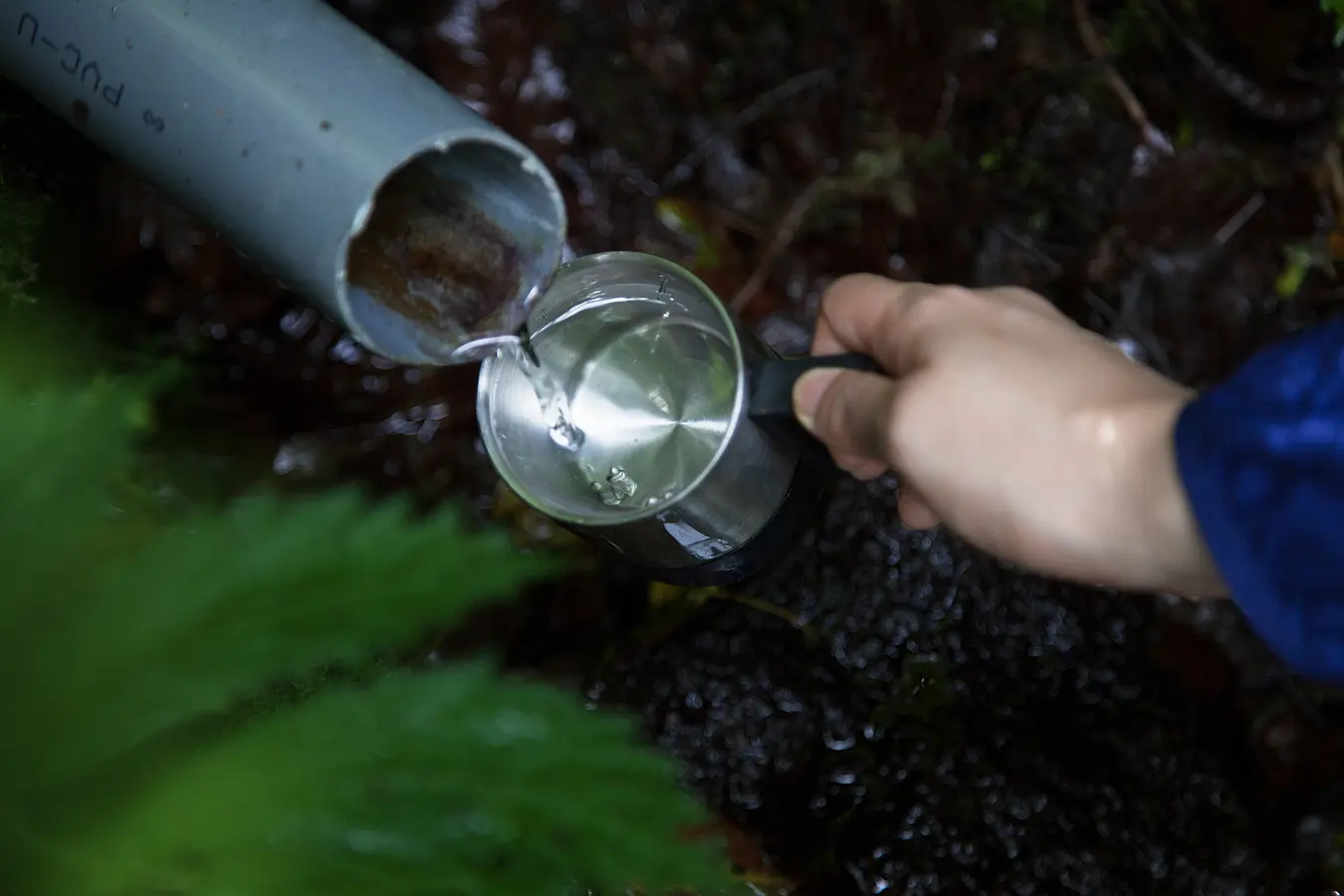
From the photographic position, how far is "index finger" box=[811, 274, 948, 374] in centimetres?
112

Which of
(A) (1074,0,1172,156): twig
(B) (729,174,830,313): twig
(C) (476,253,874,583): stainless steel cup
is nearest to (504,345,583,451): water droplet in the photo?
(C) (476,253,874,583): stainless steel cup

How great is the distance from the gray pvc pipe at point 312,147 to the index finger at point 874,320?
39 centimetres

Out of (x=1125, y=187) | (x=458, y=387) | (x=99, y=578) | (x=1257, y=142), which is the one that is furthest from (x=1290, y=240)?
(x=99, y=578)

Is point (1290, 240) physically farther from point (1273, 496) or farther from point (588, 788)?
point (588, 788)

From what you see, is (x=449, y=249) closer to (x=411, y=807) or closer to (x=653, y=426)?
(x=653, y=426)

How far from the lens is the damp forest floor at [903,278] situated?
137 cm

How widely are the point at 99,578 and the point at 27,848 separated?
0.17 meters

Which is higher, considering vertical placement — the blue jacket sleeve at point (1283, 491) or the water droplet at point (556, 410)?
the blue jacket sleeve at point (1283, 491)

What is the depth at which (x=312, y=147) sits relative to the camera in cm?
95

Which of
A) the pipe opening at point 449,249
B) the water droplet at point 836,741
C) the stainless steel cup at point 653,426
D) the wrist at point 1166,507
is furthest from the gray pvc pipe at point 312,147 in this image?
the water droplet at point 836,741

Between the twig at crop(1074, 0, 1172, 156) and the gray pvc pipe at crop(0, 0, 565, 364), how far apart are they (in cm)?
116

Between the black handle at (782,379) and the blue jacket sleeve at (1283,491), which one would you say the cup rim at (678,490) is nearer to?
→ the black handle at (782,379)

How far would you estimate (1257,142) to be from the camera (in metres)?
1.69

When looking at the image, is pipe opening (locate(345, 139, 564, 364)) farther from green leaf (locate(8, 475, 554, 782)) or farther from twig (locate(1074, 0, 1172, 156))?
twig (locate(1074, 0, 1172, 156))
